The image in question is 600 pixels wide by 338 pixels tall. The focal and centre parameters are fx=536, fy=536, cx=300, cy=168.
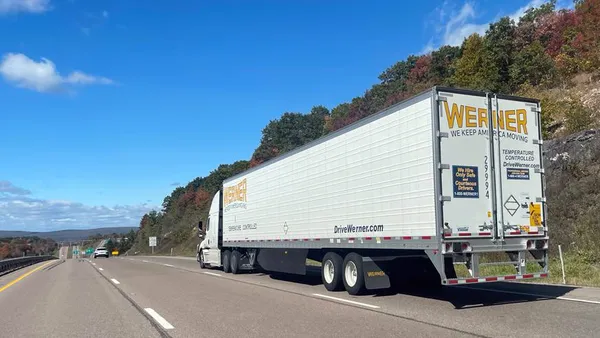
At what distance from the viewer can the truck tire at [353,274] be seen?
12.6 m

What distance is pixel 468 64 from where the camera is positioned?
45.4 meters

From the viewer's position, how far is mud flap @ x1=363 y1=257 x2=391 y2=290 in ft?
40.6

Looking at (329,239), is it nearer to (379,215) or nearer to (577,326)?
(379,215)

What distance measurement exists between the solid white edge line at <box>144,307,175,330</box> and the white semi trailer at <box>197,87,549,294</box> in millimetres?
4670

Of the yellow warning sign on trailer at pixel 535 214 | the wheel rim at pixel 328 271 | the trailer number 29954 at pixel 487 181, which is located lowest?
the wheel rim at pixel 328 271

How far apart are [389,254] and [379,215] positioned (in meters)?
1.11

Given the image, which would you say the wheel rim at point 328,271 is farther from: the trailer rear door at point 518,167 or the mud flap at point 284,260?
the trailer rear door at point 518,167

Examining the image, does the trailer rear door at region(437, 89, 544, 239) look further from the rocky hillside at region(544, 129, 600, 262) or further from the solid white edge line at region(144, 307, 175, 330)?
the rocky hillside at region(544, 129, 600, 262)

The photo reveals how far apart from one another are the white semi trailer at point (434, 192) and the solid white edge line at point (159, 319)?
15.3 feet

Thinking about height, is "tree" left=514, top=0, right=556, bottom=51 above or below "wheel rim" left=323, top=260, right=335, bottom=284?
above

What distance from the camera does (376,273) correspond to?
12.4 m

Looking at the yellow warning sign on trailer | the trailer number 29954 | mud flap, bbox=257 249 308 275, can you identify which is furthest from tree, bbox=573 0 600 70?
the trailer number 29954

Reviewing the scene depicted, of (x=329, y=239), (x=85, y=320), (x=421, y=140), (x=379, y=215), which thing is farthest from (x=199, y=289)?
(x=421, y=140)

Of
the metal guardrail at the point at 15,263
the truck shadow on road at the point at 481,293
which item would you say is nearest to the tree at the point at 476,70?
the truck shadow on road at the point at 481,293
